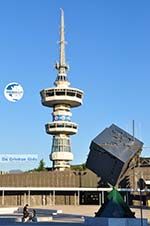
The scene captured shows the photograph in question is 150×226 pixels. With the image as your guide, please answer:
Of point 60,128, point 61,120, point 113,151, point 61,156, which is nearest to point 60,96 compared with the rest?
point 61,120

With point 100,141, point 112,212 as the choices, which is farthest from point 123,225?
point 100,141

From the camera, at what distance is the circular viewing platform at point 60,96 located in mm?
109000

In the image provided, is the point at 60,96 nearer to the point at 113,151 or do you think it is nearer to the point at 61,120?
the point at 61,120

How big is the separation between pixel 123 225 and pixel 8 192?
5572 cm

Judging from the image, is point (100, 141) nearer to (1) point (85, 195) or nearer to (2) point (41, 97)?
(1) point (85, 195)

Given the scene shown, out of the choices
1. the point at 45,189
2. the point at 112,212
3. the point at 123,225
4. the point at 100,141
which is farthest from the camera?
the point at 45,189

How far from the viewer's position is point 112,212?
25.8 meters

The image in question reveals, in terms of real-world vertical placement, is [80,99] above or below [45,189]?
above

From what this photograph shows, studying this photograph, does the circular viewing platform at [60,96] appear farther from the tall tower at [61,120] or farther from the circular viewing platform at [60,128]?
the circular viewing platform at [60,128]

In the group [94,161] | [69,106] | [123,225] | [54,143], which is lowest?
[123,225]

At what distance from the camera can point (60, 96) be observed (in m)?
109

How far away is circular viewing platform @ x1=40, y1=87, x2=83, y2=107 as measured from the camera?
10900cm

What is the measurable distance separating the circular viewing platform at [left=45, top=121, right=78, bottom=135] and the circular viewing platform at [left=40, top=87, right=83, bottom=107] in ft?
15.8

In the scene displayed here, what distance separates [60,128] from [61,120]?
2.29 metres
